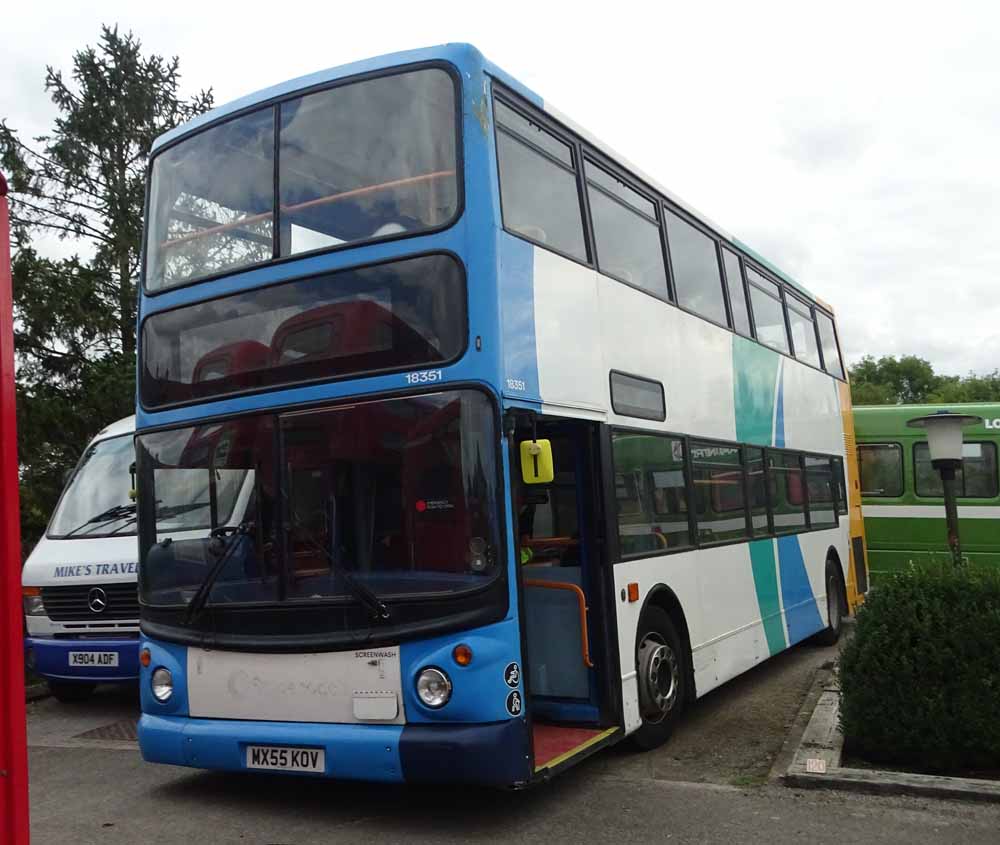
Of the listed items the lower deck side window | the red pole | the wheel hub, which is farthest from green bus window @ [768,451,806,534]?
the red pole

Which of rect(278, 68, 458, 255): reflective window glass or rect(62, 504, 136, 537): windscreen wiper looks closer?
rect(278, 68, 458, 255): reflective window glass

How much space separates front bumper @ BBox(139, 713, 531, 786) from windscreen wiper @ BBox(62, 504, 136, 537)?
16.6 ft

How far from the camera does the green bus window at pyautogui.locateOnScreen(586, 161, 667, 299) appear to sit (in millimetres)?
8023

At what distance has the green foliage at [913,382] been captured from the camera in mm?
80406

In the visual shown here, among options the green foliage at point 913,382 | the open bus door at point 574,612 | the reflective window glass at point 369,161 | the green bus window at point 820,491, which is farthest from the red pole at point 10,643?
the green foliage at point 913,382

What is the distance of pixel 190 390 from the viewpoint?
6934 millimetres

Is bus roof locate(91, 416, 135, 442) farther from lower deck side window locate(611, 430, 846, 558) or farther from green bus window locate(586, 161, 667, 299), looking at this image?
lower deck side window locate(611, 430, 846, 558)

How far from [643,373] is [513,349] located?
6.97ft

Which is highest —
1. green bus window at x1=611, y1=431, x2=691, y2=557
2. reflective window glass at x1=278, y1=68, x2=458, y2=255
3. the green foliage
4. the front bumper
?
the green foliage

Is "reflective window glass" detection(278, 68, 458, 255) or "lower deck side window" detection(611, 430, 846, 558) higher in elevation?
"reflective window glass" detection(278, 68, 458, 255)

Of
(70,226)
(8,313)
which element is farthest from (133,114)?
(8,313)

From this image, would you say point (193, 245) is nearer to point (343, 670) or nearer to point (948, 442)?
point (343, 670)

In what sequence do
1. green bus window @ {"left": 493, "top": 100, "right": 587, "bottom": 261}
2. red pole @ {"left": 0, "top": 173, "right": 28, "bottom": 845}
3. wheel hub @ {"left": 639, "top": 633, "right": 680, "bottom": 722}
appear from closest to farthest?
1. red pole @ {"left": 0, "top": 173, "right": 28, "bottom": 845}
2. green bus window @ {"left": 493, "top": 100, "right": 587, "bottom": 261}
3. wheel hub @ {"left": 639, "top": 633, "right": 680, "bottom": 722}

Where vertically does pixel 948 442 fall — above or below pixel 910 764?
above
